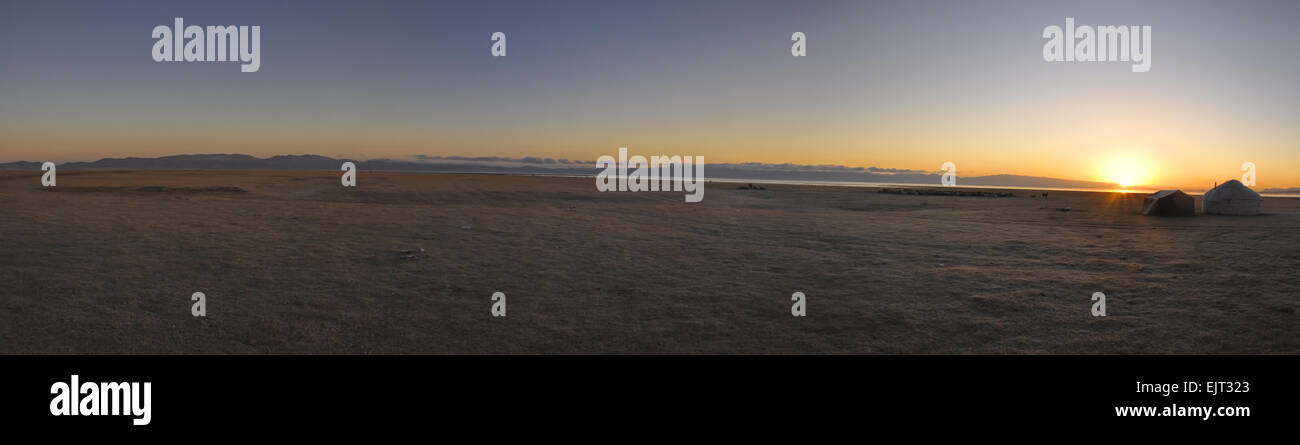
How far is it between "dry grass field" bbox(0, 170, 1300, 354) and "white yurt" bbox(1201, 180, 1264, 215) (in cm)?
997

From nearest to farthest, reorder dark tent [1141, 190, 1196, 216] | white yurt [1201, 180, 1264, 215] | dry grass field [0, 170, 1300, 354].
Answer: dry grass field [0, 170, 1300, 354]
dark tent [1141, 190, 1196, 216]
white yurt [1201, 180, 1264, 215]

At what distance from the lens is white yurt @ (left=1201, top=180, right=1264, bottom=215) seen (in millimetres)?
23547

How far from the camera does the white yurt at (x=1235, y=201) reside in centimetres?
2355

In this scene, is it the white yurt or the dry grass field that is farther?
the white yurt

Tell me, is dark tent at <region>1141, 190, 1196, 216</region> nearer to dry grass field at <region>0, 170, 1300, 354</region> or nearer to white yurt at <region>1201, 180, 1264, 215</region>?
white yurt at <region>1201, 180, 1264, 215</region>

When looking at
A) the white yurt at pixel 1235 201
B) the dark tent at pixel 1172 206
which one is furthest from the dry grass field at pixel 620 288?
the white yurt at pixel 1235 201

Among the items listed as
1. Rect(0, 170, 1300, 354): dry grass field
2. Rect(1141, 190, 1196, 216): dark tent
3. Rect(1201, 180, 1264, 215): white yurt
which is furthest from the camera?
Rect(1201, 180, 1264, 215): white yurt

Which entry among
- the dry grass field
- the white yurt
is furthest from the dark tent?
the dry grass field

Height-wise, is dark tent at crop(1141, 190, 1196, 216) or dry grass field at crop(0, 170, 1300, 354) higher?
dark tent at crop(1141, 190, 1196, 216)

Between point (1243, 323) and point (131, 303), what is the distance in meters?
12.9

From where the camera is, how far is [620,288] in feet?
28.7

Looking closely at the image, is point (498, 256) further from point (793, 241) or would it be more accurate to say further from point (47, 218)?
point (47, 218)

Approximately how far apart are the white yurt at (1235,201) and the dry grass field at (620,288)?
997 cm
